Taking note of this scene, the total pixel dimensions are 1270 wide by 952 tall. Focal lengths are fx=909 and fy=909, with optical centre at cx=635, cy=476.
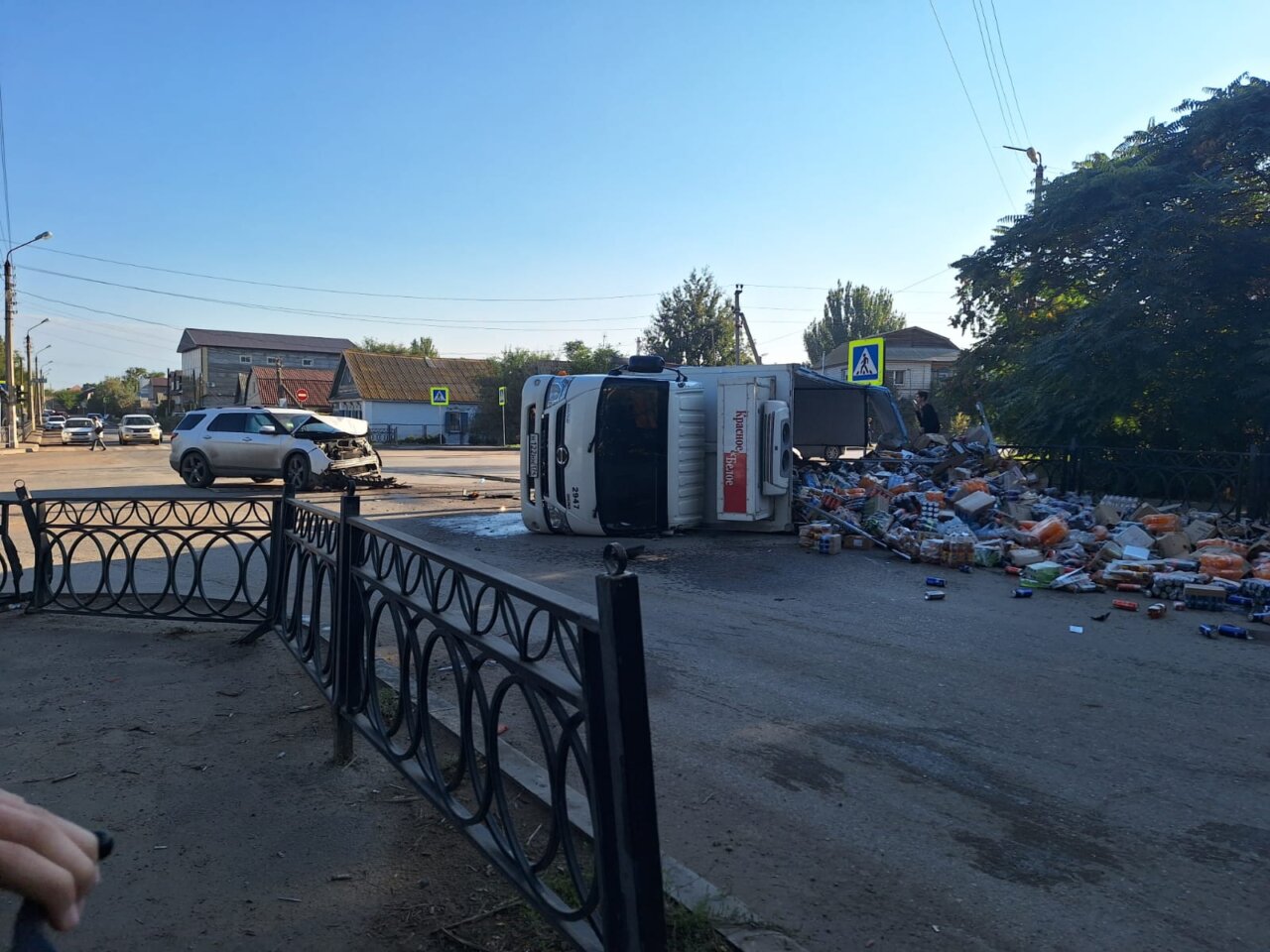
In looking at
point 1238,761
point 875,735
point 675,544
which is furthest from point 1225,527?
point 875,735

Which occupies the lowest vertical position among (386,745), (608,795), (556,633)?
(386,745)

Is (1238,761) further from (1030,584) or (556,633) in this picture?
(1030,584)

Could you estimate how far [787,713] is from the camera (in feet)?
16.4

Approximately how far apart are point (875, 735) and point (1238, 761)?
67.7 inches

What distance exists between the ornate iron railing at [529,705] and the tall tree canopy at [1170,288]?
12.6m

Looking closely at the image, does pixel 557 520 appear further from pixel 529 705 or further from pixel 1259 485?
pixel 529 705

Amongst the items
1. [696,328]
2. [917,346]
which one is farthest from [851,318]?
[696,328]

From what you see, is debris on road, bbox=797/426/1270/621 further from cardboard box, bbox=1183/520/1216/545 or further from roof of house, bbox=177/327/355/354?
roof of house, bbox=177/327/355/354

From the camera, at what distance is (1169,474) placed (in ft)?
42.3

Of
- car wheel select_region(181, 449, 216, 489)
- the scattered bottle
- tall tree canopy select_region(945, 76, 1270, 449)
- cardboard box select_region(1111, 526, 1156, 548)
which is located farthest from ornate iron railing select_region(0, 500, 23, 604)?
tall tree canopy select_region(945, 76, 1270, 449)

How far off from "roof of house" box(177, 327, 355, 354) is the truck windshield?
289 ft

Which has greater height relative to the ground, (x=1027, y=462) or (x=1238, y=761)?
(x=1027, y=462)

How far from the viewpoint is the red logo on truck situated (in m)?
11.5

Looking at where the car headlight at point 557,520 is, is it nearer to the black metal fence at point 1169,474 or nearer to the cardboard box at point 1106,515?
the cardboard box at point 1106,515
